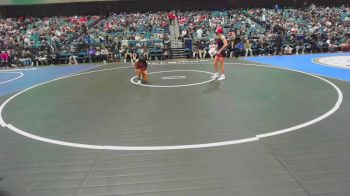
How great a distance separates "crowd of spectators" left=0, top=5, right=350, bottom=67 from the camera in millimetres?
20922

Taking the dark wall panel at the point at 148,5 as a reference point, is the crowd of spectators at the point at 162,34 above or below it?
below

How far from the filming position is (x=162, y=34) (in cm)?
2350

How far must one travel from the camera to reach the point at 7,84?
12.4 metres

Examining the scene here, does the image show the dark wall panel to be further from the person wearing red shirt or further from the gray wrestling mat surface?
the gray wrestling mat surface

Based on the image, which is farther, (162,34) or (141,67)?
(162,34)

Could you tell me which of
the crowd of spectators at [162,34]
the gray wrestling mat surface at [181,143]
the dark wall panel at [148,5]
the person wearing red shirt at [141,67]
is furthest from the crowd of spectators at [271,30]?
the gray wrestling mat surface at [181,143]

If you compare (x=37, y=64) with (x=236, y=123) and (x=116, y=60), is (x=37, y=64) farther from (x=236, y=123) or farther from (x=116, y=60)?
(x=236, y=123)

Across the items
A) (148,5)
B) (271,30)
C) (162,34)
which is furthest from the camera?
(148,5)

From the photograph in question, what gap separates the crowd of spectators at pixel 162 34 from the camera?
20.9 metres

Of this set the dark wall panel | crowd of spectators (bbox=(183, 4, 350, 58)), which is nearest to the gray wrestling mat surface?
crowd of spectators (bbox=(183, 4, 350, 58))

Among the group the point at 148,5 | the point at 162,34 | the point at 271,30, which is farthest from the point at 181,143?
the point at 148,5

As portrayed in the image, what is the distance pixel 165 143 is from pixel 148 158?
24.2 inches

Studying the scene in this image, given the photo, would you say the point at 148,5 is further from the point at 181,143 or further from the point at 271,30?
the point at 181,143

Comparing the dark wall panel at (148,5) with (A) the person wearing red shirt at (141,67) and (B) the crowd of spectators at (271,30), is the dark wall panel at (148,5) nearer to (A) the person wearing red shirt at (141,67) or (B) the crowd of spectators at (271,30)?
(B) the crowd of spectators at (271,30)
